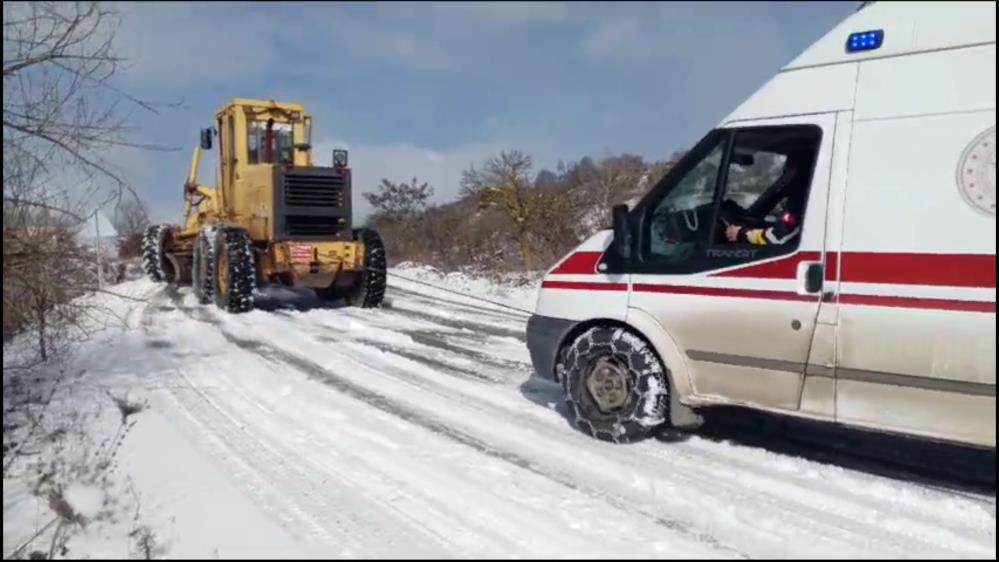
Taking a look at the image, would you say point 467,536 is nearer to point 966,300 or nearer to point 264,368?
point 966,300

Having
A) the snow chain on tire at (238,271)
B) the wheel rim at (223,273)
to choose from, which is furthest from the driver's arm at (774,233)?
the wheel rim at (223,273)

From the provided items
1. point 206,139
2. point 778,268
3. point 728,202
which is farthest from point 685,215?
point 206,139

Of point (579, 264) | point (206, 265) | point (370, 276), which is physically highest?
point (579, 264)

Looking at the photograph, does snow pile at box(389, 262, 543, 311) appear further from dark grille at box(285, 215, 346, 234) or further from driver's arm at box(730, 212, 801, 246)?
driver's arm at box(730, 212, 801, 246)

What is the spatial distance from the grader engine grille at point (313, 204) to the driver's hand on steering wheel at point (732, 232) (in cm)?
826

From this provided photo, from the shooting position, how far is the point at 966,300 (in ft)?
12.1

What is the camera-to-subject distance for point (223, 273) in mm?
12094

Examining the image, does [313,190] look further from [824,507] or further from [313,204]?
[824,507]

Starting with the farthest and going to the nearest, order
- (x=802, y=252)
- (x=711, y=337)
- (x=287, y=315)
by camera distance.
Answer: (x=287, y=315) → (x=711, y=337) → (x=802, y=252)

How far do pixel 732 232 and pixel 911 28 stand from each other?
141 centimetres

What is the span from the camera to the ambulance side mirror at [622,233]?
16.4 feet

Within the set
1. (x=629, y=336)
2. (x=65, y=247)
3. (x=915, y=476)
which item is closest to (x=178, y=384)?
(x=65, y=247)

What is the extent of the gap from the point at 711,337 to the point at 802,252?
2.45ft

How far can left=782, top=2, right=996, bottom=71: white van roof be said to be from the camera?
3.77 m
